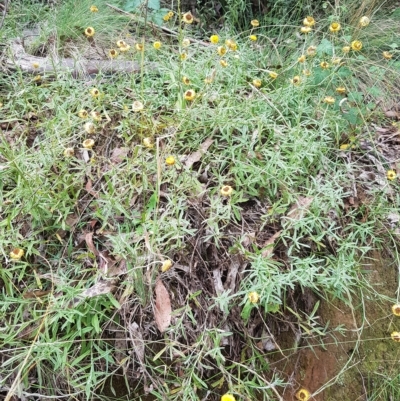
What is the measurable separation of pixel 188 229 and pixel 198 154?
0.37 m

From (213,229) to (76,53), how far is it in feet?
5.13

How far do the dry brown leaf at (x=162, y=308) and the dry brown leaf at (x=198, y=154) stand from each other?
519 mm

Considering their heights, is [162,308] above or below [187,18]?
below

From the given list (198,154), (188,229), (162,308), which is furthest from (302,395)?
(198,154)

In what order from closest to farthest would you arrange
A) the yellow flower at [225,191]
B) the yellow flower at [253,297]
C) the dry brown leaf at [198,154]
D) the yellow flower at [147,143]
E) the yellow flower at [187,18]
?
the yellow flower at [253,297] < the yellow flower at [225,191] < the yellow flower at [147,143] < the dry brown leaf at [198,154] < the yellow flower at [187,18]

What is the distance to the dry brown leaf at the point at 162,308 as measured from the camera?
148cm

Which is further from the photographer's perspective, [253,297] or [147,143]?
[147,143]

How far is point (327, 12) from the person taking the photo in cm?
310

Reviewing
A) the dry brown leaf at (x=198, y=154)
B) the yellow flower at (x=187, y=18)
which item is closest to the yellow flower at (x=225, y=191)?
the dry brown leaf at (x=198, y=154)

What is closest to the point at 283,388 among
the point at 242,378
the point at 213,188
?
the point at 242,378

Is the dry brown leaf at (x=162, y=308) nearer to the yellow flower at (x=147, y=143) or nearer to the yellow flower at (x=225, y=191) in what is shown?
the yellow flower at (x=225, y=191)

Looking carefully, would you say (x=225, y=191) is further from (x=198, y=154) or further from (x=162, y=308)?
(x=162, y=308)

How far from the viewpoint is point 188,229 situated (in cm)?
165

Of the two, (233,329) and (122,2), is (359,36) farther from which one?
(233,329)
